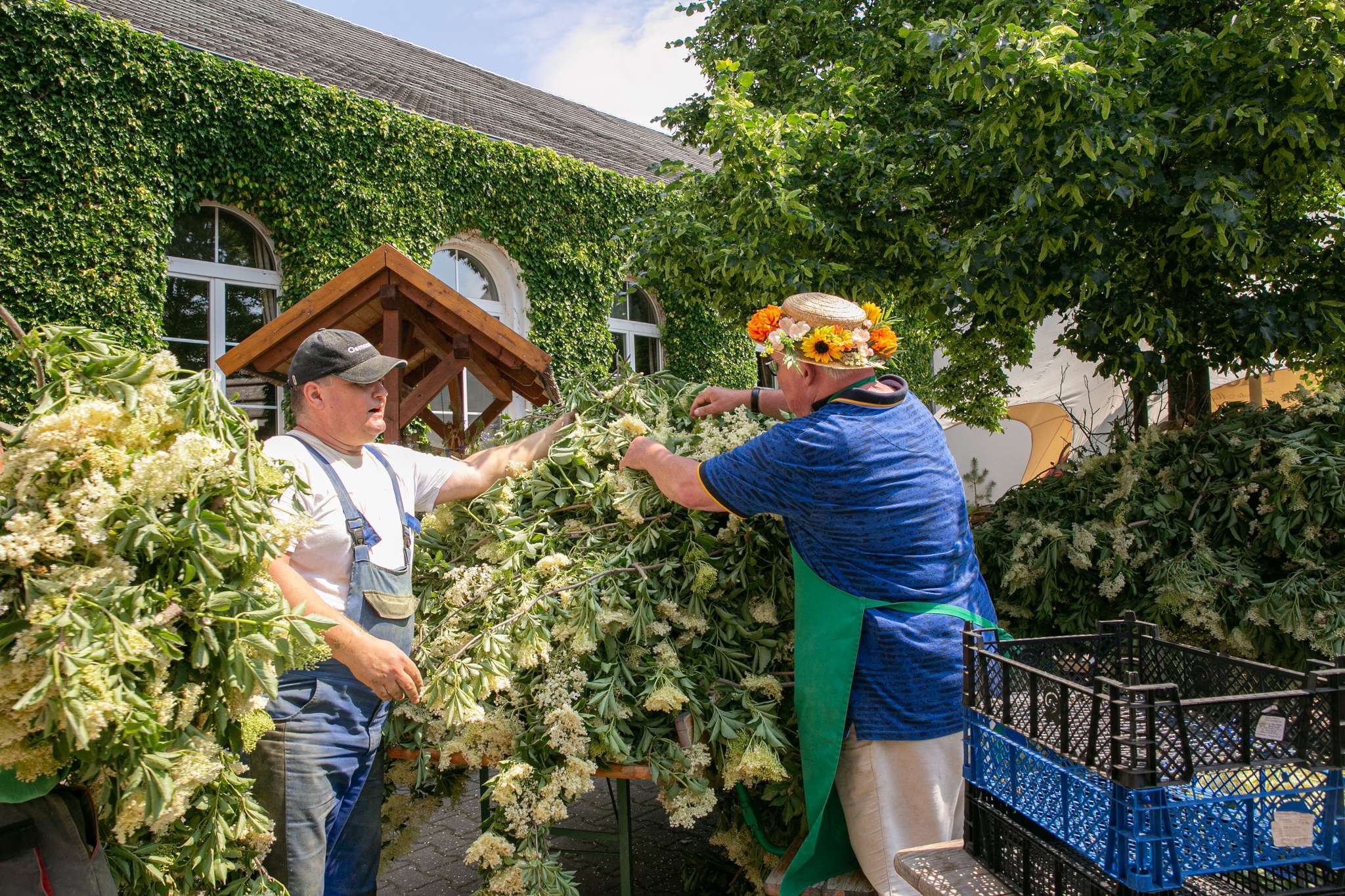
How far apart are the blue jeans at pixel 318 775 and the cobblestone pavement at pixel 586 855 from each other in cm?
88

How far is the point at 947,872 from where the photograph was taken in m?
2.01

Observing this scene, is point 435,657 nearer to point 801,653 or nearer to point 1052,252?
point 801,653

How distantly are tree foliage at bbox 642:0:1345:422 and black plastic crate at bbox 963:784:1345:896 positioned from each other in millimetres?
3245

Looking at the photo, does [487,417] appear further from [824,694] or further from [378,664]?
[824,694]

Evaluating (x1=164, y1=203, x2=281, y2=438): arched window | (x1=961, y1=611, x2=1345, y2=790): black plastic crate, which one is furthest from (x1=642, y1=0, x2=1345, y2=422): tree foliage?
(x1=164, y1=203, x2=281, y2=438): arched window

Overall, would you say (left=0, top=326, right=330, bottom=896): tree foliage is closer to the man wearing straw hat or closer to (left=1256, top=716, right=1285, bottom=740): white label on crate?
the man wearing straw hat

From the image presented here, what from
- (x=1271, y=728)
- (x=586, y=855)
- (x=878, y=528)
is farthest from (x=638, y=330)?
(x=1271, y=728)

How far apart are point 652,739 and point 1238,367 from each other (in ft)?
14.9

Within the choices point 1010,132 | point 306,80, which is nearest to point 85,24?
point 306,80

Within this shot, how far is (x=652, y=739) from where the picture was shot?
2703 millimetres

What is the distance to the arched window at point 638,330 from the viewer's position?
13922 mm

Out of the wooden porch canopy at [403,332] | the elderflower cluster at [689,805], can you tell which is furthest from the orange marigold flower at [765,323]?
the wooden porch canopy at [403,332]

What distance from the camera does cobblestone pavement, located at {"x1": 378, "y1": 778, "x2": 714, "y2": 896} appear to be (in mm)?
4027

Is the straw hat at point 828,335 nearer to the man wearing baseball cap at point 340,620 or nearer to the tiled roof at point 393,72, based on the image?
the man wearing baseball cap at point 340,620
